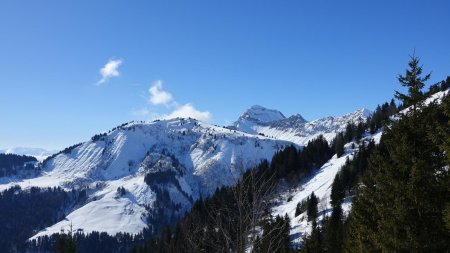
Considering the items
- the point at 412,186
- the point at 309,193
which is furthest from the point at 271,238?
the point at 309,193

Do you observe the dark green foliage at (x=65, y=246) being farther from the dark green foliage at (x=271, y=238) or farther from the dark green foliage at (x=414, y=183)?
the dark green foliage at (x=414, y=183)

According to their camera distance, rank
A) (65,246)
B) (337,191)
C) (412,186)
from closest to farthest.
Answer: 1. (412,186)
2. (65,246)
3. (337,191)

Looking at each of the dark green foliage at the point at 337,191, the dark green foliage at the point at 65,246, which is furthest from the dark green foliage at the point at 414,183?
the dark green foliage at the point at 337,191

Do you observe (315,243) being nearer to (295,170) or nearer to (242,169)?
(242,169)

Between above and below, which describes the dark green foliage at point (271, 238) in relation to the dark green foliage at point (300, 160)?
below

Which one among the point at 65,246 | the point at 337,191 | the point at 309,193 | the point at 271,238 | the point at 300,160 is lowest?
the point at 271,238

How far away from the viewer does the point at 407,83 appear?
22.6 m

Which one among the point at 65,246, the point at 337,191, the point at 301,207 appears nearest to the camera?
the point at 65,246

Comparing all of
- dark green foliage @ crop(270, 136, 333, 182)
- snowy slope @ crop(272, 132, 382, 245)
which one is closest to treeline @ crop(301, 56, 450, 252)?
snowy slope @ crop(272, 132, 382, 245)

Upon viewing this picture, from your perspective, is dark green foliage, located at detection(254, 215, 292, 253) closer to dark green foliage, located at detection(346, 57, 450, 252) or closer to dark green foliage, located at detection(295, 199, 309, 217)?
dark green foliage, located at detection(346, 57, 450, 252)

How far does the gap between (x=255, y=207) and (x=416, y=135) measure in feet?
40.4

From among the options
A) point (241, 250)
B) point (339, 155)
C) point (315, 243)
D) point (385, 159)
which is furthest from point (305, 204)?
point (241, 250)

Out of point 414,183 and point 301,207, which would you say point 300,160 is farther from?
point 414,183

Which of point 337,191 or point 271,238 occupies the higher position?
point 337,191
